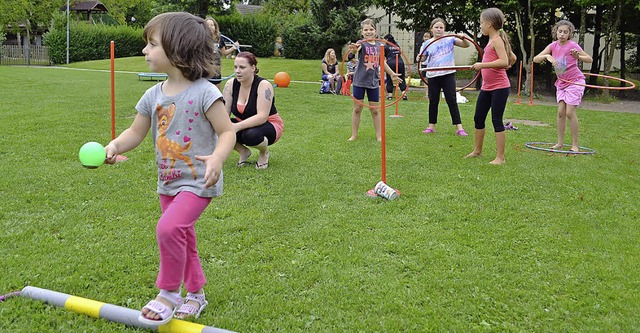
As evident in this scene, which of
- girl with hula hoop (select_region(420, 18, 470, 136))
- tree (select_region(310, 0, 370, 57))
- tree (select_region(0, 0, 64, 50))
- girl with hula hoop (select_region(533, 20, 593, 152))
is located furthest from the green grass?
tree (select_region(0, 0, 64, 50))

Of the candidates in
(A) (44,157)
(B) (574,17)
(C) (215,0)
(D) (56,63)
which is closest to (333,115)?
(A) (44,157)

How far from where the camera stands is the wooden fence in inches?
1420

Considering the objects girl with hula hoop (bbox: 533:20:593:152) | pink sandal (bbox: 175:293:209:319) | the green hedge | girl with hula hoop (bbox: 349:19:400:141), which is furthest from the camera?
the green hedge

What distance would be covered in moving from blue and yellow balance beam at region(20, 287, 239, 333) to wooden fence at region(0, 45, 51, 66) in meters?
37.8

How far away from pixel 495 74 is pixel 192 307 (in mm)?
5108

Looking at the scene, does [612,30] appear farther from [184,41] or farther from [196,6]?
[196,6]

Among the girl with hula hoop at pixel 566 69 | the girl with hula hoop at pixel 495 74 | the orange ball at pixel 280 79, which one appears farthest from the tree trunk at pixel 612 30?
the girl with hula hoop at pixel 495 74

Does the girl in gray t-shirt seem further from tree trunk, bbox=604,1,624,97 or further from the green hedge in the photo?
the green hedge

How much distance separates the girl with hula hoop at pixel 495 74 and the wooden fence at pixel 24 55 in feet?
118

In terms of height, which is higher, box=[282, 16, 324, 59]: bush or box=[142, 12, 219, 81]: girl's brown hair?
box=[282, 16, 324, 59]: bush

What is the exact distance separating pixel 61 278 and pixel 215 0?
36.3 metres

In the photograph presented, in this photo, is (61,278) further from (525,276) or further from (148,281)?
(525,276)

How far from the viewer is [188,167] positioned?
2.80 metres

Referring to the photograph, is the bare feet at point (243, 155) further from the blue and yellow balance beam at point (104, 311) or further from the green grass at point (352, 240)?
the blue and yellow balance beam at point (104, 311)
